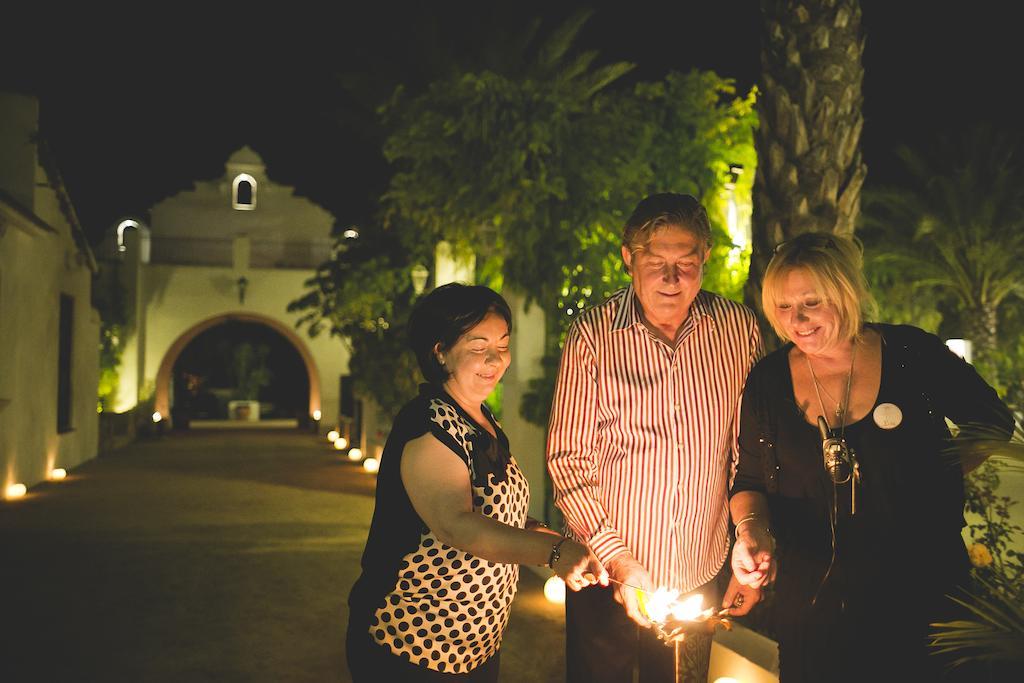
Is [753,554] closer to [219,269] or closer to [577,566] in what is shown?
[577,566]

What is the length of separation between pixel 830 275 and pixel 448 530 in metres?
1.28

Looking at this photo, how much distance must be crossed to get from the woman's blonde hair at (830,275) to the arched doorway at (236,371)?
84.0 feet

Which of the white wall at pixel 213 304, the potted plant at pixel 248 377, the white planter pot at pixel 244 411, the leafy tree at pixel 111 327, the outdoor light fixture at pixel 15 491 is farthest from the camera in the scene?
the potted plant at pixel 248 377

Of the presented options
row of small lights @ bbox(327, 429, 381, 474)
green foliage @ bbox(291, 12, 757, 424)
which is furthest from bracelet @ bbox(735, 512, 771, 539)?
row of small lights @ bbox(327, 429, 381, 474)

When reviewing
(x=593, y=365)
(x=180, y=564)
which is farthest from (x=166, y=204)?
(x=593, y=365)

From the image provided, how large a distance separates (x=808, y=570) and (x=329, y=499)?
10302mm

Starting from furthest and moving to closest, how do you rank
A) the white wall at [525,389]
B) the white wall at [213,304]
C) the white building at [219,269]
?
the white wall at [213,304], the white building at [219,269], the white wall at [525,389]

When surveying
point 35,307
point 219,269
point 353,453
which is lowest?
point 353,453

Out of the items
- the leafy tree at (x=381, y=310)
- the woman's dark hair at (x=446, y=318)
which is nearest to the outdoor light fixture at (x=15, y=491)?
the leafy tree at (x=381, y=310)

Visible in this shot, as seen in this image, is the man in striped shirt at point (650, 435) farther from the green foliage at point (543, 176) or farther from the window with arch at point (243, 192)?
the window with arch at point (243, 192)

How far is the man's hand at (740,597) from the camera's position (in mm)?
2684

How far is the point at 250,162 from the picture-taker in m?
29.6

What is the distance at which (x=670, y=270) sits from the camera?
9.21 ft

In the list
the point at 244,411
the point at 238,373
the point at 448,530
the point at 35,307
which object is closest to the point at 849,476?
the point at 448,530
